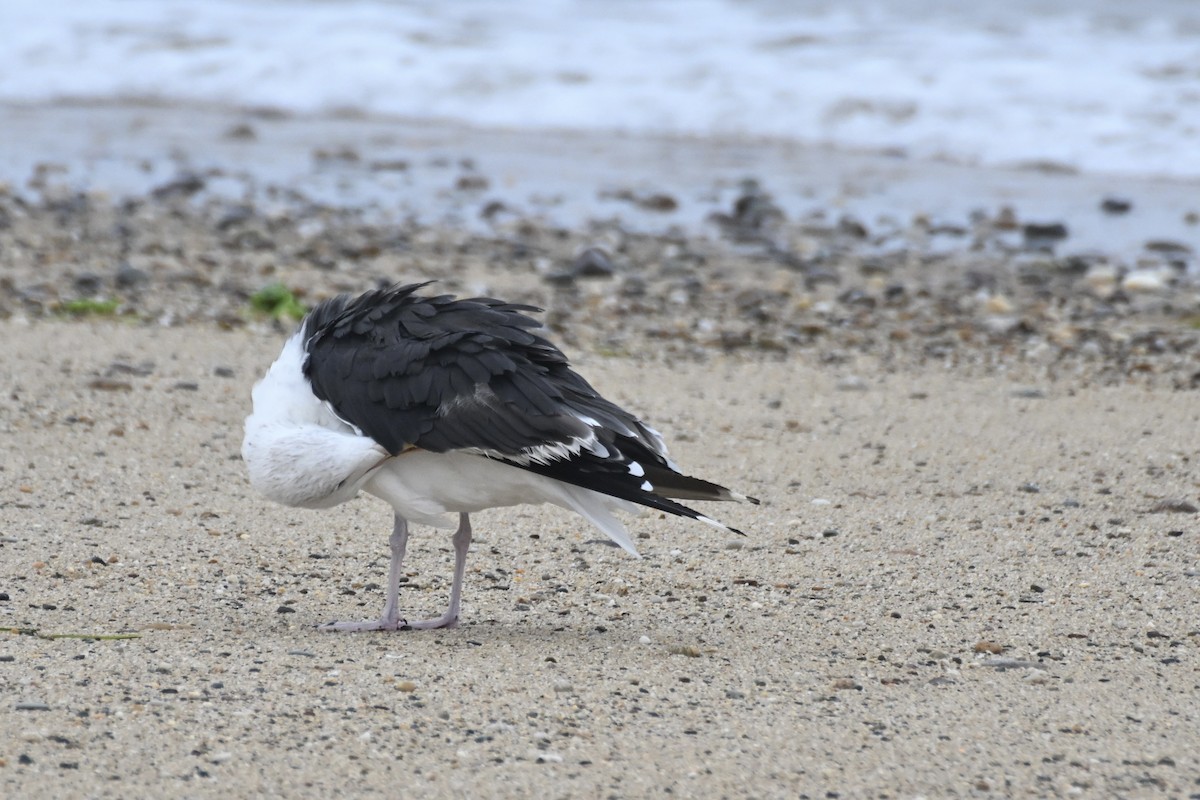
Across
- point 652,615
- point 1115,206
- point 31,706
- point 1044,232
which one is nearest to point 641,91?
point 1115,206

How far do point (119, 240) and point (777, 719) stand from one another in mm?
7558

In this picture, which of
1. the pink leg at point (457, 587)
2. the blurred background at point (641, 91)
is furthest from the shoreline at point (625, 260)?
the pink leg at point (457, 587)

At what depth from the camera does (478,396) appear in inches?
171

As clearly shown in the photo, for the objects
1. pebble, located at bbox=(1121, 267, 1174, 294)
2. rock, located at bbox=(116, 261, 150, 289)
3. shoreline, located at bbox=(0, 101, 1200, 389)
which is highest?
pebble, located at bbox=(1121, 267, 1174, 294)

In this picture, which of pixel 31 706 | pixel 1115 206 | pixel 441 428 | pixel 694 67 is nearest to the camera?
pixel 31 706

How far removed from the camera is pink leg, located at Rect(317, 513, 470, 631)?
4.66m

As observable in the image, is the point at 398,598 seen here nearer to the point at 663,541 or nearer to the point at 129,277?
the point at 663,541

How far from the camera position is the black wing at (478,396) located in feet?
14.0

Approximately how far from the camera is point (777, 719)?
3.91 meters

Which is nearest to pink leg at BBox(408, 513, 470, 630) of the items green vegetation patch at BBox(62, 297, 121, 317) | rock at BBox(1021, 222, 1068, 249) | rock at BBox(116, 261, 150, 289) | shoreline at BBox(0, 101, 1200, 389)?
shoreline at BBox(0, 101, 1200, 389)

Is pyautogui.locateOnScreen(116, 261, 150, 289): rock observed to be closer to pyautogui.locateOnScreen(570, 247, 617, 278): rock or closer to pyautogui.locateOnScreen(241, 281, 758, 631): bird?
pyautogui.locateOnScreen(570, 247, 617, 278): rock

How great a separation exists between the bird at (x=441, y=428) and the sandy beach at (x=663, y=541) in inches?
17.4

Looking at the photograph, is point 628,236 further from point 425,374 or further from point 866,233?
point 425,374

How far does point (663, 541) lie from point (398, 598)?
4.00 ft
